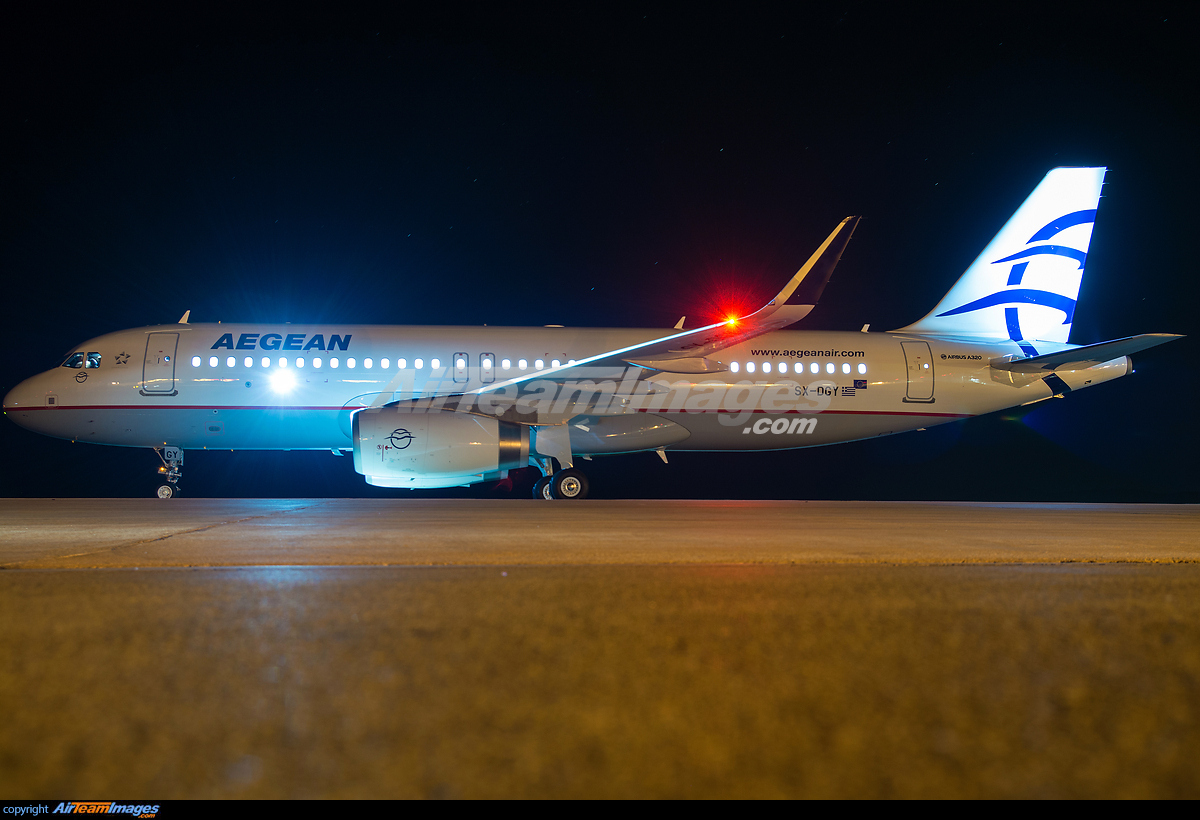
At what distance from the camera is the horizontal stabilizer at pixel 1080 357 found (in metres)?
13.1

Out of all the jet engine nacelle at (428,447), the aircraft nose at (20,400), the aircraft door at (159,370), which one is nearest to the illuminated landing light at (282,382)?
the aircraft door at (159,370)

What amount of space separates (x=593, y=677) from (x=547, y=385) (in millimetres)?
11828

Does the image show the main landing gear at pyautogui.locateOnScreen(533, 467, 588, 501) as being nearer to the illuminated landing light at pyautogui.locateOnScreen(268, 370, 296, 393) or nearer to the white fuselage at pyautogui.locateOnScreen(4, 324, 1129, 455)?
the white fuselage at pyautogui.locateOnScreen(4, 324, 1129, 455)

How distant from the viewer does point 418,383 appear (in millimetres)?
14344

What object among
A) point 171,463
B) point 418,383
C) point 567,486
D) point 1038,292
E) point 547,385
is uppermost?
point 1038,292

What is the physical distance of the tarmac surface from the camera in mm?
1655

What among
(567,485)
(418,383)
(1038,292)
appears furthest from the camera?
(1038,292)

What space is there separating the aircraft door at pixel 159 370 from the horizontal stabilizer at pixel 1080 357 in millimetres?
15771

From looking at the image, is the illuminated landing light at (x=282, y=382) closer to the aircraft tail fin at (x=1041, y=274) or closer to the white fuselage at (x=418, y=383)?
the white fuselage at (x=418, y=383)

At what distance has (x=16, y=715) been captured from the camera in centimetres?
192

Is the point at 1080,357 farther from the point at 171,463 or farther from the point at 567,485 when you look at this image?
the point at 171,463

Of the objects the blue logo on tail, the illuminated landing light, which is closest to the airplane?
the illuminated landing light

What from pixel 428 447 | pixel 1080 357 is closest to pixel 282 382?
pixel 428 447

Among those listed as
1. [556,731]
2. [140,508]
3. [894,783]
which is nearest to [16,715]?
[556,731]
